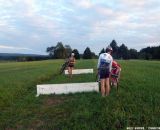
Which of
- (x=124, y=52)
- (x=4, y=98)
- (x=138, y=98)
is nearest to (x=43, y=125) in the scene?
(x=138, y=98)

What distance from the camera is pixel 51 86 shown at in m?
15.6

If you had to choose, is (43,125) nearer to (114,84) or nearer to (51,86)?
(51,86)

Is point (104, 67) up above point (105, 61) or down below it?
below

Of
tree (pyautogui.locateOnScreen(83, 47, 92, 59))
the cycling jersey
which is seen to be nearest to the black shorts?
the cycling jersey

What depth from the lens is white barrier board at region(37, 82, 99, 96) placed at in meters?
15.2

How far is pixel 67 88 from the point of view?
15.5 metres

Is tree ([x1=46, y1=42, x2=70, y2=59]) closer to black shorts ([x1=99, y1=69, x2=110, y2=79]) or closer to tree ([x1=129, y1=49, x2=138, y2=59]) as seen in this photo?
tree ([x1=129, y1=49, x2=138, y2=59])

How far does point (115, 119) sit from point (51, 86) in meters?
7.03

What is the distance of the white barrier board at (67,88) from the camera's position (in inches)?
600

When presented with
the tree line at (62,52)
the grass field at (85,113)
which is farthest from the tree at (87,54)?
the grass field at (85,113)

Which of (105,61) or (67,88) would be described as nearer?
(105,61)

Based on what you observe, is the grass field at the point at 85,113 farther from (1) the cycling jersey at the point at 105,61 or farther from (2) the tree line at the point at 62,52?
(2) the tree line at the point at 62,52

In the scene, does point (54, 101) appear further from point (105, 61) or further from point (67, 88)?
point (105, 61)

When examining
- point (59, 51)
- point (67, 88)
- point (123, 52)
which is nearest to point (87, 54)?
point (123, 52)
